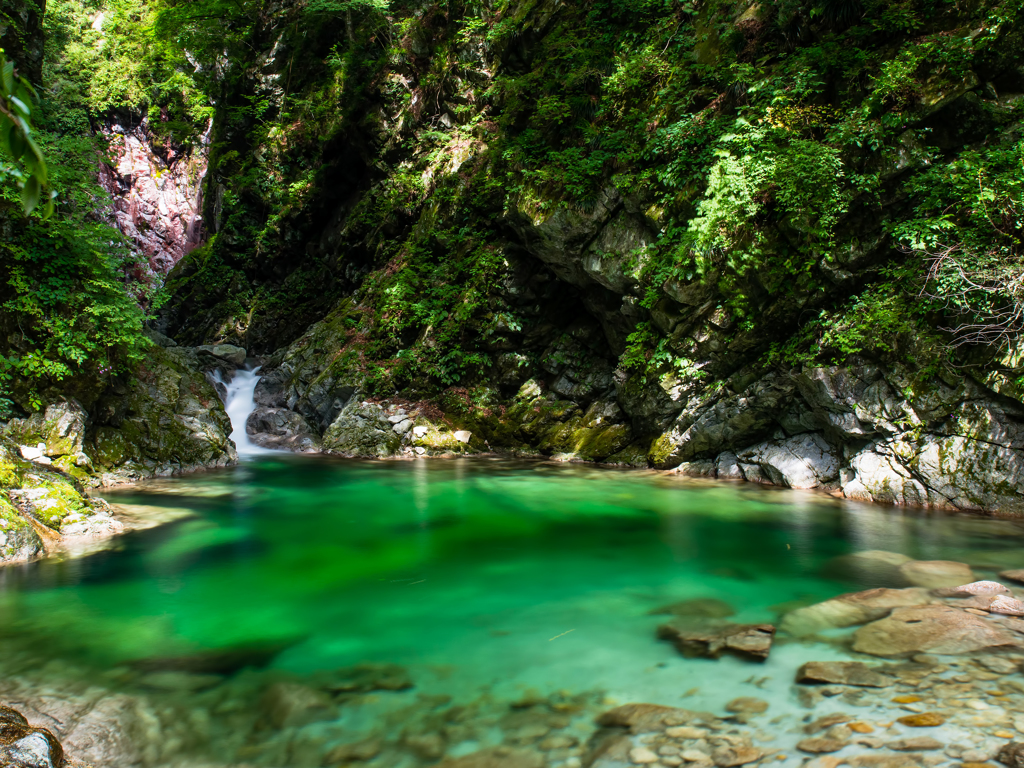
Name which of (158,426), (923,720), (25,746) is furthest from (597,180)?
(25,746)

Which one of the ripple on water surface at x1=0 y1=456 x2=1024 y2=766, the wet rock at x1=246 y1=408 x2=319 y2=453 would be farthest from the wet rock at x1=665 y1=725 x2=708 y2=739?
the wet rock at x1=246 y1=408 x2=319 y2=453

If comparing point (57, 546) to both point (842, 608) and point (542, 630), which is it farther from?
point (842, 608)

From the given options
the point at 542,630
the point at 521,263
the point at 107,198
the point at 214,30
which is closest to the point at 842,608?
the point at 542,630

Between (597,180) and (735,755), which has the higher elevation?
(597,180)

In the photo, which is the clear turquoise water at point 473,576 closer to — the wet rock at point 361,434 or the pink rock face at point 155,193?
the wet rock at point 361,434

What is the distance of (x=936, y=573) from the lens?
5.53m

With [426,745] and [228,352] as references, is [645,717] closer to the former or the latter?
[426,745]

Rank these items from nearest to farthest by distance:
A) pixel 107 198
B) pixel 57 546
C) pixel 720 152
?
pixel 57 546 → pixel 720 152 → pixel 107 198

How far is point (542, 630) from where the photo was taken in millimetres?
4648

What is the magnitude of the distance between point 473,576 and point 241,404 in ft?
46.0

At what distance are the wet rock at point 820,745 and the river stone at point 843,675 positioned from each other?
679 millimetres

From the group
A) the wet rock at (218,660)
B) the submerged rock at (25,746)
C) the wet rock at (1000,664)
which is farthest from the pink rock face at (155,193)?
the wet rock at (1000,664)

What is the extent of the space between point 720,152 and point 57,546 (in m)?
11.6

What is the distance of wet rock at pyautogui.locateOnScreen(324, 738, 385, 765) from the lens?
9.89 feet
